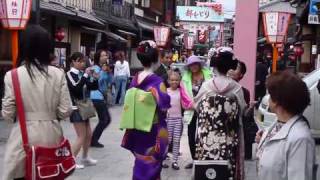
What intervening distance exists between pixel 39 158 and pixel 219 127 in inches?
71.1

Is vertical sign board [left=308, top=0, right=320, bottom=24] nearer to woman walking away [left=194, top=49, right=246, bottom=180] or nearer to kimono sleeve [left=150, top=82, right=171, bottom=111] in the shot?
kimono sleeve [left=150, top=82, right=171, bottom=111]

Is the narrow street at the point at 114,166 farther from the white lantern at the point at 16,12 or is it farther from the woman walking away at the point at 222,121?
the woman walking away at the point at 222,121

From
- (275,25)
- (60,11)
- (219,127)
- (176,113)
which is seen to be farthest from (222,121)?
(60,11)

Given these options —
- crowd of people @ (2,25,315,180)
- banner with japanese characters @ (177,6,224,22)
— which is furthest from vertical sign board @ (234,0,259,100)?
banner with japanese characters @ (177,6,224,22)

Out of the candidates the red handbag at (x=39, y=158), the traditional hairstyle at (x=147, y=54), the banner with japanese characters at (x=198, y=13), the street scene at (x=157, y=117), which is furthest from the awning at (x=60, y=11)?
the banner with japanese characters at (x=198, y=13)

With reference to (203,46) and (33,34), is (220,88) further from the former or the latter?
(203,46)

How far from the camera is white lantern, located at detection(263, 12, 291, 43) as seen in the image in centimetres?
1759

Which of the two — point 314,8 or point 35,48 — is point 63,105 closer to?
point 35,48

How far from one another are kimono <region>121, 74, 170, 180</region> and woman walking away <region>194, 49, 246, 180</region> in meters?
0.58

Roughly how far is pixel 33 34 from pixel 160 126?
2.17 meters

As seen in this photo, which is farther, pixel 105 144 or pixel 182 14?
pixel 182 14

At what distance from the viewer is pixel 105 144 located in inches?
436

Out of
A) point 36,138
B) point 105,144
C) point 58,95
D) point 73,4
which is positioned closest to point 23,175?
point 36,138

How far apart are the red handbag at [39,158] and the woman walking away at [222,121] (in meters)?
1.55
